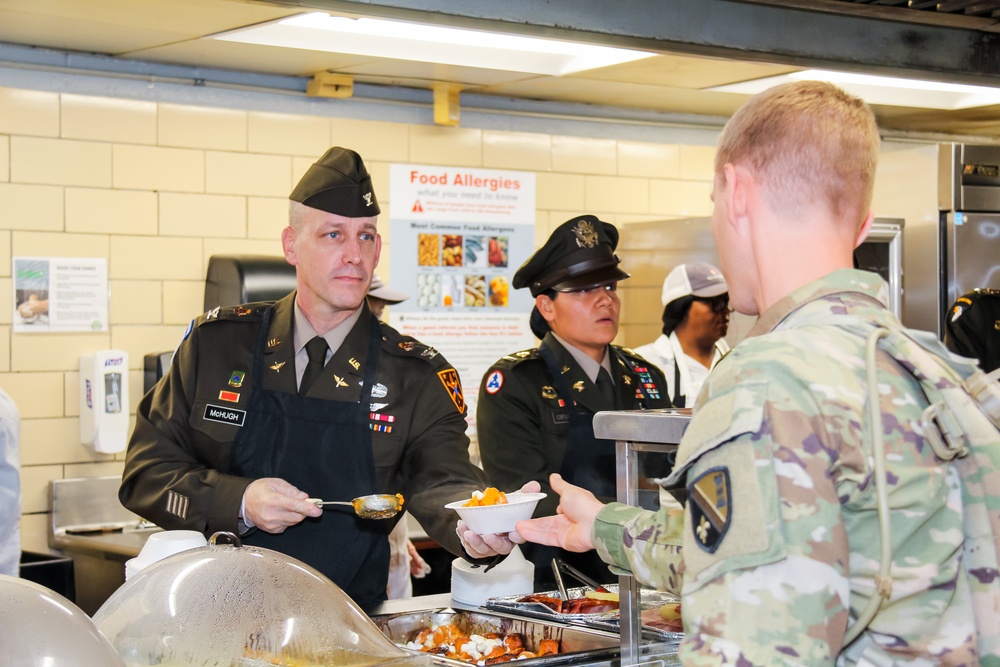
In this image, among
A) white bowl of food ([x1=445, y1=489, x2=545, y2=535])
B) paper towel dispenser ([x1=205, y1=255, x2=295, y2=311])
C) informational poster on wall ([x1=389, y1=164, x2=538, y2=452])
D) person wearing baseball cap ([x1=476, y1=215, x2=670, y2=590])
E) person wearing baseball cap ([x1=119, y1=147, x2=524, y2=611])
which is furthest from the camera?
informational poster on wall ([x1=389, y1=164, x2=538, y2=452])

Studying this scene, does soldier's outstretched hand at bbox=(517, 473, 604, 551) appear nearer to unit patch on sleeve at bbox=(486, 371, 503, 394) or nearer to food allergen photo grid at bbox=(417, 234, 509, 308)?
unit patch on sleeve at bbox=(486, 371, 503, 394)

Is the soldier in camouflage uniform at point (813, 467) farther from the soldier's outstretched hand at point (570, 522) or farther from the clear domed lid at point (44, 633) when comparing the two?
the clear domed lid at point (44, 633)

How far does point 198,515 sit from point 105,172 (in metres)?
2.39

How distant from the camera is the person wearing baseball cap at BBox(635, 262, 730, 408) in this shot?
5074 millimetres

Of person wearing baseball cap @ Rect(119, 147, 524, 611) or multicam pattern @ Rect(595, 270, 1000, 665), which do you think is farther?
person wearing baseball cap @ Rect(119, 147, 524, 611)

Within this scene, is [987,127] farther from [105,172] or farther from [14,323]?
[14,323]

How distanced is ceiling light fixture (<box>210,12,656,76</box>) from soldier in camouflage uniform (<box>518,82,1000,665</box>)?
6.93 feet

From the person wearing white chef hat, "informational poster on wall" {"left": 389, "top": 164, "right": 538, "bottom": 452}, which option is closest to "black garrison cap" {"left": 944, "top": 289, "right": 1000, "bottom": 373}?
"informational poster on wall" {"left": 389, "top": 164, "right": 538, "bottom": 452}

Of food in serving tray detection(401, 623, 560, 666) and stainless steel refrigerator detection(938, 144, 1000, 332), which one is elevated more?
stainless steel refrigerator detection(938, 144, 1000, 332)

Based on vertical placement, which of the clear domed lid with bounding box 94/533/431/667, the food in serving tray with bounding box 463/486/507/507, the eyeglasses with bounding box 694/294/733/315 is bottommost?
the clear domed lid with bounding box 94/533/431/667

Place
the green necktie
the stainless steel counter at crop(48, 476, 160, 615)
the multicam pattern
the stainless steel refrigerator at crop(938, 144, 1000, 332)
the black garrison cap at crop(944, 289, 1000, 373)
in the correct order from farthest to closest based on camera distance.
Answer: the stainless steel refrigerator at crop(938, 144, 1000, 332) < the black garrison cap at crop(944, 289, 1000, 373) < the stainless steel counter at crop(48, 476, 160, 615) < the green necktie < the multicam pattern

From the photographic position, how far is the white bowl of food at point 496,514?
235 centimetres

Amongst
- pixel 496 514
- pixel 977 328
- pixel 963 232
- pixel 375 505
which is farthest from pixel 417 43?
pixel 963 232

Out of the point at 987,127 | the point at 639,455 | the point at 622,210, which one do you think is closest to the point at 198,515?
the point at 639,455
